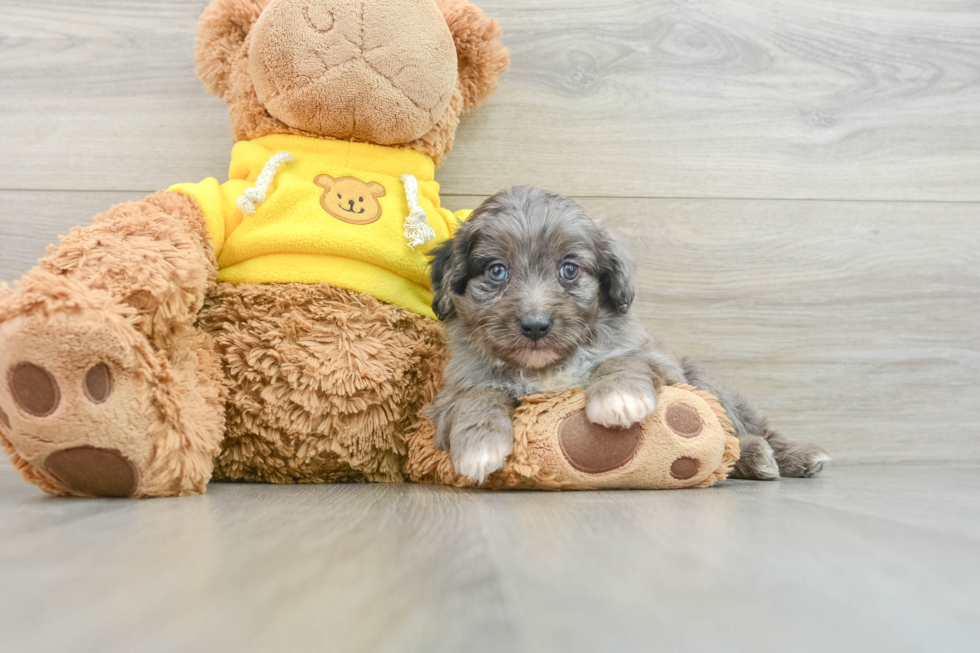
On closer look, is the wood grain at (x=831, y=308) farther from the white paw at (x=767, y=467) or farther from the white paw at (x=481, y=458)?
the white paw at (x=481, y=458)

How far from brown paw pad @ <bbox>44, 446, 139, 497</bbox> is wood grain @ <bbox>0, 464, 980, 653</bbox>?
101 millimetres

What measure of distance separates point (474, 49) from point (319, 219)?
75 cm

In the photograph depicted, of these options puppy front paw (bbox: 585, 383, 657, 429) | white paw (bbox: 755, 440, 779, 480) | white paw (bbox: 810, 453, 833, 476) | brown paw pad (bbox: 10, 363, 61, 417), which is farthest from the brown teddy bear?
white paw (bbox: 810, 453, 833, 476)

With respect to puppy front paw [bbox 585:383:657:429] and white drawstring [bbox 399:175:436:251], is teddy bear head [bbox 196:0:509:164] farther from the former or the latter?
puppy front paw [bbox 585:383:657:429]

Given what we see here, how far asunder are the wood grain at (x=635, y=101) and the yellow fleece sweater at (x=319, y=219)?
528mm

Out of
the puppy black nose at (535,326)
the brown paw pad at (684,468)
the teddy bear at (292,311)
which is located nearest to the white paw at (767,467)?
the teddy bear at (292,311)

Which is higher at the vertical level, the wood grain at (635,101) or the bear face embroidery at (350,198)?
the wood grain at (635,101)

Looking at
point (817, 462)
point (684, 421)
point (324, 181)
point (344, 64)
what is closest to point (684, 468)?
point (684, 421)

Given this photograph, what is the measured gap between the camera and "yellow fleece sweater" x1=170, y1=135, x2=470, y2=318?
1729mm

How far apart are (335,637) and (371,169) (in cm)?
154

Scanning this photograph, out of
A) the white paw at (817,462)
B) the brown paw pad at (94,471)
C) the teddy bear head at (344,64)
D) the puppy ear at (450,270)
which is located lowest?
the white paw at (817,462)

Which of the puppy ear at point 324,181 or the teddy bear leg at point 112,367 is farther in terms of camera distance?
the puppy ear at point 324,181

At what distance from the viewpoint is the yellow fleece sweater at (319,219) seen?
1.73 m

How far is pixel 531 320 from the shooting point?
60.0 inches
